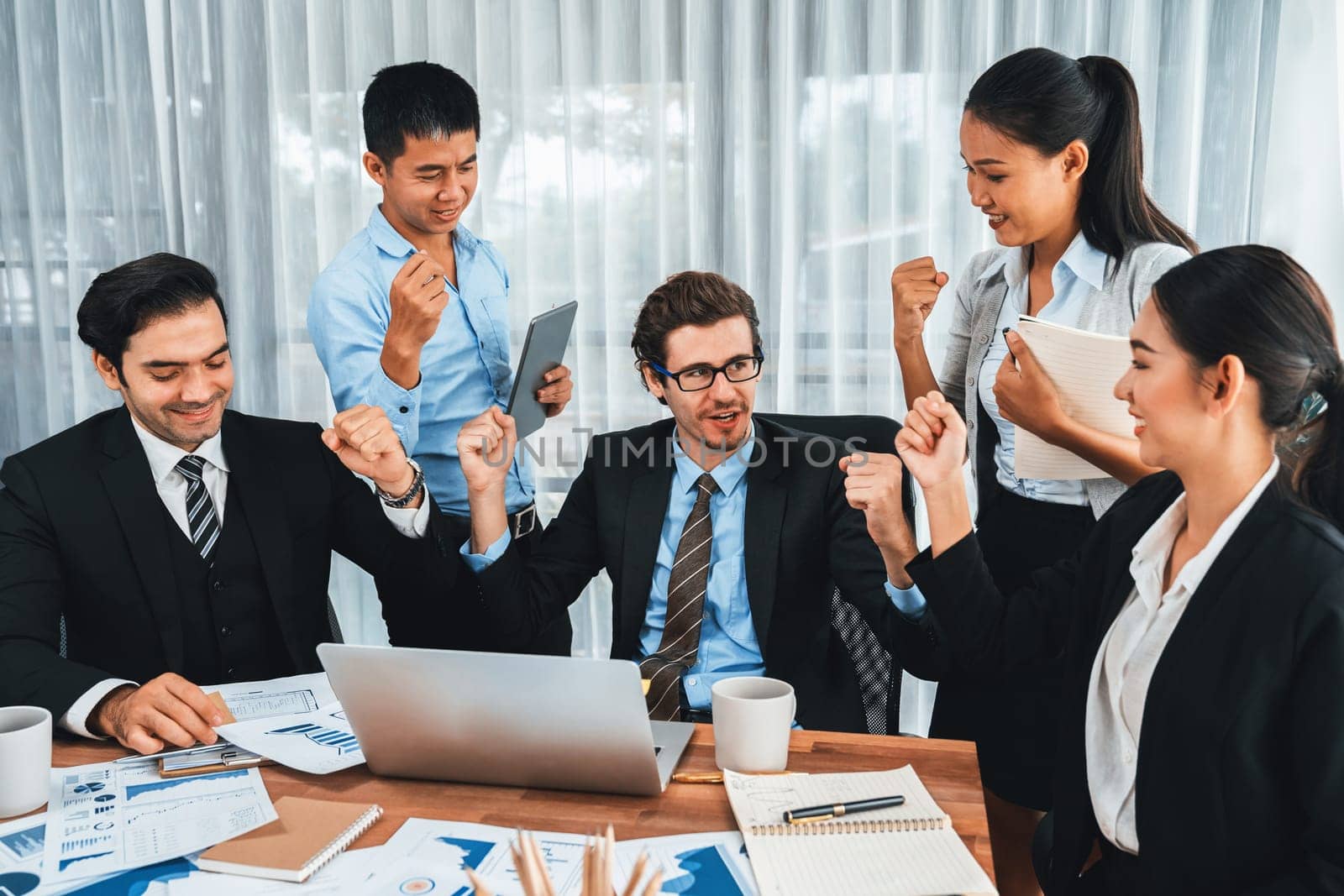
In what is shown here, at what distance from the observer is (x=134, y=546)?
1746 millimetres

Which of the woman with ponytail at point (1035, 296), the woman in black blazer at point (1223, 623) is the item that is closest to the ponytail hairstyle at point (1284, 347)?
the woman in black blazer at point (1223, 623)

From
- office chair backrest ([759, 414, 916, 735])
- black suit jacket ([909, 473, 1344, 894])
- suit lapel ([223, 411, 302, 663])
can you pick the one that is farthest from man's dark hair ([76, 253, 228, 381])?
black suit jacket ([909, 473, 1344, 894])

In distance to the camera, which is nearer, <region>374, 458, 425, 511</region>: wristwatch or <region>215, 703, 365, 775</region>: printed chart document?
<region>215, 703, 365, 775</region>: printed chart document

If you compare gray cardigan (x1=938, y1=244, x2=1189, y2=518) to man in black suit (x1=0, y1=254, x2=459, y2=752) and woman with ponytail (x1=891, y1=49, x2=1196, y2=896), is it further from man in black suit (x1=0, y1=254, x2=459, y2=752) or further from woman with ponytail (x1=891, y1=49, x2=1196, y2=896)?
man in black suit (x1=0, y1=254, x2=459, y2=752)

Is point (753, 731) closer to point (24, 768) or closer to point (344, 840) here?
point (344, 840)

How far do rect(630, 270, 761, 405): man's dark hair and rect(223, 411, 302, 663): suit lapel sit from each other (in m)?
0.66

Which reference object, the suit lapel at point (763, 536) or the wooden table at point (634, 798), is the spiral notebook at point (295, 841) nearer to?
the wooden table at point (634, 798)

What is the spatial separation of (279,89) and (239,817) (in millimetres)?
2502

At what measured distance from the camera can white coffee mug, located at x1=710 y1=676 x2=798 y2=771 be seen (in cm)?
130

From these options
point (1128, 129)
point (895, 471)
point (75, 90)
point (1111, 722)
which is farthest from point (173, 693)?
point (75, 90)

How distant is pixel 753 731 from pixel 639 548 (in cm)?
69

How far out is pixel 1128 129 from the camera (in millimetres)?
1872

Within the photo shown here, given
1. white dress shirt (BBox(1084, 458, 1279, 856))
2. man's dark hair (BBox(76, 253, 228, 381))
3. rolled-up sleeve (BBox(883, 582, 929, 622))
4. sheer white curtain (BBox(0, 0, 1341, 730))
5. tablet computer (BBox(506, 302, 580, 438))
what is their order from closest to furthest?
white dress shirt (BBox(1084, 458, 1279, 856)) → rolled-up sleeve (BBox(883, 582, 929, 622)) → man's dark hair (BBox(76, 253, 228, 381)) → tablet computer (BBox(506, 302, 580, 438)) → sheer white curtain (BBox(0, 0, 1341, 730))

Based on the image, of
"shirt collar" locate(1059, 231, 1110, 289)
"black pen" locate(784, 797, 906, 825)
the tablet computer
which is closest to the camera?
"black pen" locate(784, 797, 906, 825)
